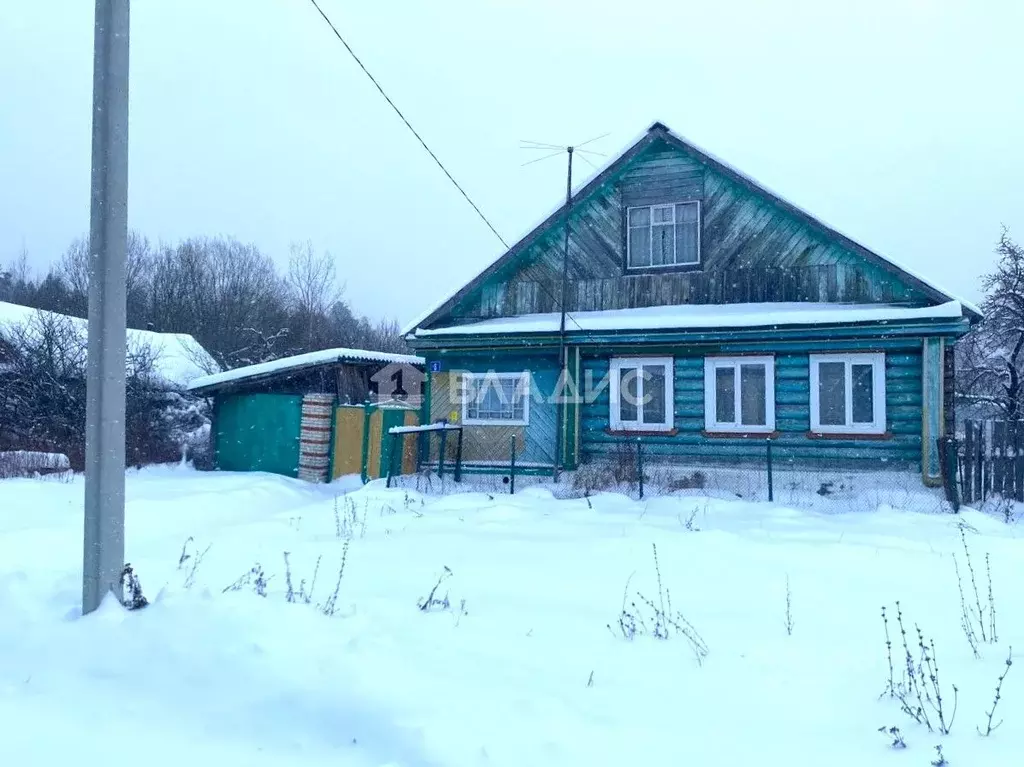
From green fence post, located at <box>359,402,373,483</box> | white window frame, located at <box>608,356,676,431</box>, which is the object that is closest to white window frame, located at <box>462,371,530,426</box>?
white window frame, located at <box>608,356,676,431</box>

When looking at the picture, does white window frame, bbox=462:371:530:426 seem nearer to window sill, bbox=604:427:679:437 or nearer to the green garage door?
window sill, bbox=604:427:679:437

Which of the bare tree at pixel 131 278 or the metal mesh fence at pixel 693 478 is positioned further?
the bare tree at pixel 131 278

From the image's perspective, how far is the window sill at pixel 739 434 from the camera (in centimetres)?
1259

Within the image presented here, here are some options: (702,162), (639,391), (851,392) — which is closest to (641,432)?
(639,391)

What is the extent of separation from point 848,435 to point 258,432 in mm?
11481

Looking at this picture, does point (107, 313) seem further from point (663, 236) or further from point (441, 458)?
point (663, 236)

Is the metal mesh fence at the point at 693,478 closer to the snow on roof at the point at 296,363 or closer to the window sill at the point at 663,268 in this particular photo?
the snow on roof at the point at 296,363

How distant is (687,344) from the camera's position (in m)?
13.0

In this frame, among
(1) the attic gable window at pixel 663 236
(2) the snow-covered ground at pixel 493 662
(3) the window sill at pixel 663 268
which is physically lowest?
(2) the snow-covered ground at pixel 493 662

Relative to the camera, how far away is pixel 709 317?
12531 millimetres

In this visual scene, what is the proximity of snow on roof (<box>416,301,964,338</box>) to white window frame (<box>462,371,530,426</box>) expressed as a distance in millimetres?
962

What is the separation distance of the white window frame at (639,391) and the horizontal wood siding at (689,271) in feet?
3.82

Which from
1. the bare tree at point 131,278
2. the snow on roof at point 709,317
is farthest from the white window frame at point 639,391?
the bare tree at point 131,278

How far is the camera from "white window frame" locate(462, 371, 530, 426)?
14172mm
